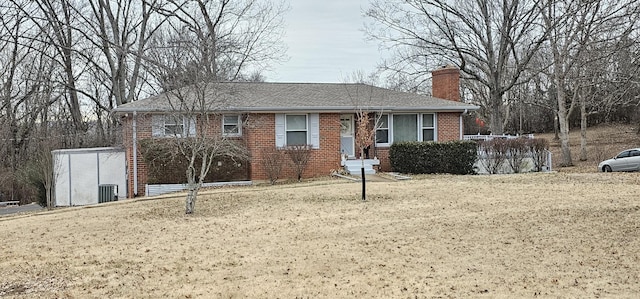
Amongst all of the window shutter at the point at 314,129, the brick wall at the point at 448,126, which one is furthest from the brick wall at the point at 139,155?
the brick wall at the point at 448,126

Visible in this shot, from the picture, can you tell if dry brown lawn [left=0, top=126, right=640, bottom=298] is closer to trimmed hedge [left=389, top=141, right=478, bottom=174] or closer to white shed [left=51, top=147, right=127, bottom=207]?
trimmed hedge [left=389, top=141, right=478, bottom=174]

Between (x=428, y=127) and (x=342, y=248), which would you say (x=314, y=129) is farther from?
(x=342, y=248)

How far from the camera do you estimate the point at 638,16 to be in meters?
8.67

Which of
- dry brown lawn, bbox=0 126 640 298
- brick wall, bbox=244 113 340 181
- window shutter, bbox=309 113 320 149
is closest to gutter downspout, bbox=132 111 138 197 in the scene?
brick wall, bbox=244 113 340 181

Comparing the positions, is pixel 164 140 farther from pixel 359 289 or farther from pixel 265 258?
pixel 359 289

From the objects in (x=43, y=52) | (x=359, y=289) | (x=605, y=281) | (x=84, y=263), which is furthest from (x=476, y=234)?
(x=43, y=52)

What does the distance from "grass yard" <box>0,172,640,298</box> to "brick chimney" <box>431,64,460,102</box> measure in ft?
36.3

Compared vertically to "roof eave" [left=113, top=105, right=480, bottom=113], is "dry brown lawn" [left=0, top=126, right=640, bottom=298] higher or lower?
lower

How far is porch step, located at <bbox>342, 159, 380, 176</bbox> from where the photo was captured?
19719 millimetres

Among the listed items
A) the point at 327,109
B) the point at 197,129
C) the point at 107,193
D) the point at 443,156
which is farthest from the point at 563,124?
the point at 107,193

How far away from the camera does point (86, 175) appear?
1975 cm

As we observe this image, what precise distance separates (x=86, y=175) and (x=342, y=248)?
14.9 metres

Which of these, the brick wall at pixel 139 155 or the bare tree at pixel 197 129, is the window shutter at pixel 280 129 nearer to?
the bare tree at pixel 197 129

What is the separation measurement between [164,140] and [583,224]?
13017 millimetres
